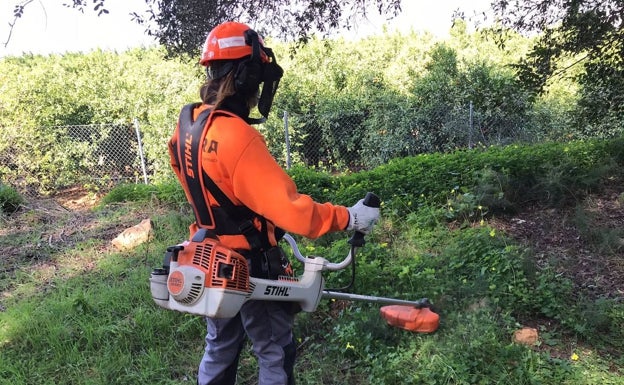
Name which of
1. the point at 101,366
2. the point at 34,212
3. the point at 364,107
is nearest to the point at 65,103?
the point at 34,212

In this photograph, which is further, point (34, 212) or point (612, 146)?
point (34, 212)

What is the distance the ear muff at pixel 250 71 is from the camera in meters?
2.11

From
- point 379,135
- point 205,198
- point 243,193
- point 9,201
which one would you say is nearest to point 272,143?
point 379,135

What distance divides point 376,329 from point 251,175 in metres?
1.94

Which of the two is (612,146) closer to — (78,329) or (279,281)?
(279,281)

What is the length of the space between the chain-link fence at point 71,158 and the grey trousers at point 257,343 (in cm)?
752

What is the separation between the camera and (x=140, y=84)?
10883 millimetres

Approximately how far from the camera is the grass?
119 inches

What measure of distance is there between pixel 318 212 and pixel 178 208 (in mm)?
5055

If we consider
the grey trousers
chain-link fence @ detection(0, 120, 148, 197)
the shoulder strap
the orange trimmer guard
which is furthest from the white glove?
chain-link fence @ detection(0, 120, 148, 197)

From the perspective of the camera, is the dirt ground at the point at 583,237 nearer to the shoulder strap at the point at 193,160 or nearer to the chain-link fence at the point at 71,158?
the shoulder strap at the point at 193,160

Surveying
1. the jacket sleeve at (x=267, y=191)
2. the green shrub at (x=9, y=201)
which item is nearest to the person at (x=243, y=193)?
the jacket sleeve at (x=267, y=191)

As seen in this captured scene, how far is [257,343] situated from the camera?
229 cm

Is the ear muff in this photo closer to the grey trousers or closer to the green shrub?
the grey trousers
